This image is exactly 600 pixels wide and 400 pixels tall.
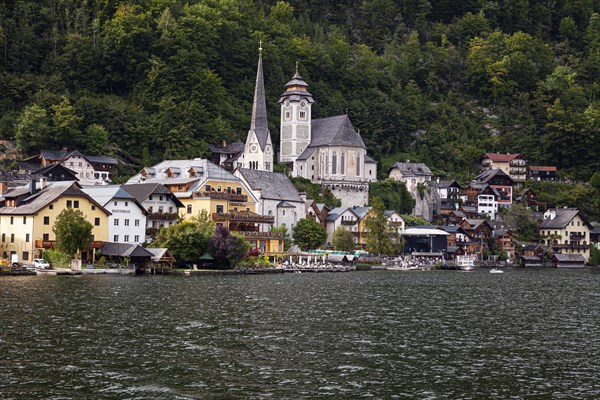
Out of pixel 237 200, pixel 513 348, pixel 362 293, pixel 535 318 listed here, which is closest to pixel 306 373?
pixel 513 348

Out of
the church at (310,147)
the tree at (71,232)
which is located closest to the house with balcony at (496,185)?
the church at (310,147)

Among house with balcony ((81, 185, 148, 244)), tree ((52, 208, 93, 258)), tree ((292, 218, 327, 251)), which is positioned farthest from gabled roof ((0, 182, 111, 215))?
tree ((292, 218, 327, 251))

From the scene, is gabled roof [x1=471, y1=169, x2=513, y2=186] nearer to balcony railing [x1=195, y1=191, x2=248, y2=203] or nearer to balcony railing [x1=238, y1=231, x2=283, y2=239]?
balcony railing [x1=238, y1=231, x2=283, y2=239]

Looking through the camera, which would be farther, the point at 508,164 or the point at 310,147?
the point at 508,164

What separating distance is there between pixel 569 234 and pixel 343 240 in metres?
37.6

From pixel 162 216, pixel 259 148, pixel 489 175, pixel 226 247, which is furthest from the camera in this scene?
pixel 489 175

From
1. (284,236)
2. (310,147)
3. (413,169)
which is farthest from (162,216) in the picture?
(413,169)

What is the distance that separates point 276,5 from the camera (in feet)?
577

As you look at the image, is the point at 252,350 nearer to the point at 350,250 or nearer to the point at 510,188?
the point at 350,250

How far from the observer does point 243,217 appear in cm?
9712

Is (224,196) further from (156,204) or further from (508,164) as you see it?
(508,164)

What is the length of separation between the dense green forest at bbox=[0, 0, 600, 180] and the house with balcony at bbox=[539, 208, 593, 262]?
66.0 feet

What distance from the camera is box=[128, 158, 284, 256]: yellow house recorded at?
317 ft

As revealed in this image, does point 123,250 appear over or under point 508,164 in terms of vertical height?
A: under
